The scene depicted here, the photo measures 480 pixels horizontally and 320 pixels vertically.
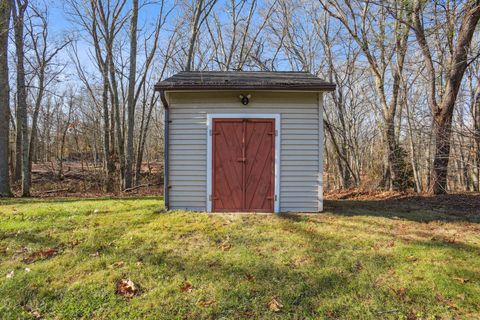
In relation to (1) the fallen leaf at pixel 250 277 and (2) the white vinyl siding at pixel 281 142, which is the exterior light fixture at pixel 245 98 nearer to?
(2) the white vinyl siding at pixel 281 142

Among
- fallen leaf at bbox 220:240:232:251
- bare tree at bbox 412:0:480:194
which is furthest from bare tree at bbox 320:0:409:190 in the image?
fallen leaf at bbox 220:240:232:251

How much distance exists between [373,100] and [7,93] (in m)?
15.1

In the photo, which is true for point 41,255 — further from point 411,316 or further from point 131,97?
point 131,97

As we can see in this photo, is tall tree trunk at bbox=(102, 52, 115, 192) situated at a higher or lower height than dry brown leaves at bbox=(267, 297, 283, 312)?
higher

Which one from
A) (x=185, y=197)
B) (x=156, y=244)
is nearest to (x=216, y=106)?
(x=185, y=197)

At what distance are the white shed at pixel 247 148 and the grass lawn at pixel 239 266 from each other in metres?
0.51

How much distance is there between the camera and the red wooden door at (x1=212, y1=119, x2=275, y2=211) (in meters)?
5.99

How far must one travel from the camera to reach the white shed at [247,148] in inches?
236

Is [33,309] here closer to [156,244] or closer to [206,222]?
[156,244]

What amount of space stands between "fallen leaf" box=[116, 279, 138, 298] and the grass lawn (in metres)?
0.04

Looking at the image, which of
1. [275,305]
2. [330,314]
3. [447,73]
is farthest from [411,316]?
[447,73]

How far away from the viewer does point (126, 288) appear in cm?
314

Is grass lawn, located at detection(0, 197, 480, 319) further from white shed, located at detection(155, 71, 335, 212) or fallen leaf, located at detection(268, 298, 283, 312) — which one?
white shed, located at detection(155, 71, 335, 212)

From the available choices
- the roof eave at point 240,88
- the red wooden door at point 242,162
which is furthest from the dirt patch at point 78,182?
the roof eave at point 240,88
